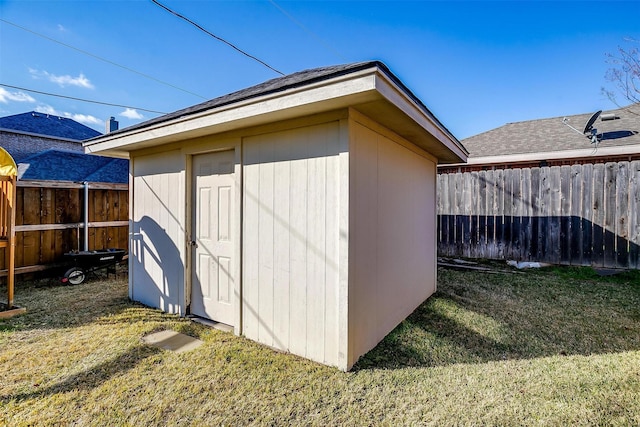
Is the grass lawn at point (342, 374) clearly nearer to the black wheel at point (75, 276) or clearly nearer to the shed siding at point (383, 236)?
the shed siding at point (383, 236)

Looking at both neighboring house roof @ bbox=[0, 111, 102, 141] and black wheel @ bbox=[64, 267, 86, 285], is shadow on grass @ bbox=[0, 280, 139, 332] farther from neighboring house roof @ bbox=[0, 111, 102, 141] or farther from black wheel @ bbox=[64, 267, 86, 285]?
neighboring house roof @ bbox=[0, 111, 102, 141]

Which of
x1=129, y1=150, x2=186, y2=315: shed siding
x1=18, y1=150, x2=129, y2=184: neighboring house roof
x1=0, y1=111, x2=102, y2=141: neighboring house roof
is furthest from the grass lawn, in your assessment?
x1=0, y1=111, x2=102, y2=141: neighboring house roof

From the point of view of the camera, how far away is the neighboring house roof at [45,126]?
1284cm

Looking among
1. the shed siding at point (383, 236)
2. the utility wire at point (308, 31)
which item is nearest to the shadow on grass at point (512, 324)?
the shed siding at point (383, 236)

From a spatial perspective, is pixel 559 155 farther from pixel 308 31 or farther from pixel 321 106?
pixel 321 106

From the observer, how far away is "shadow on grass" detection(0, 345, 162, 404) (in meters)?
2.13

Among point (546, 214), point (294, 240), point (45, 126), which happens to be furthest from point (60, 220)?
point (45, 126)

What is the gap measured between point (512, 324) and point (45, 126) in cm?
1940

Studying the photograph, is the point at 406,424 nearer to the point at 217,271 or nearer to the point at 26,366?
the point at 217,271

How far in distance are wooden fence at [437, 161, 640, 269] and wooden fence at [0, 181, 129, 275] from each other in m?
7.67

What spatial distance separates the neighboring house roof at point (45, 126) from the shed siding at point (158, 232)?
42.7 feet

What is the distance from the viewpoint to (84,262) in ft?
17.3

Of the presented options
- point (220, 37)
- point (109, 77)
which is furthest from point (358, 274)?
point (109, 77)

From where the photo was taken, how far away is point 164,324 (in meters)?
3.46
